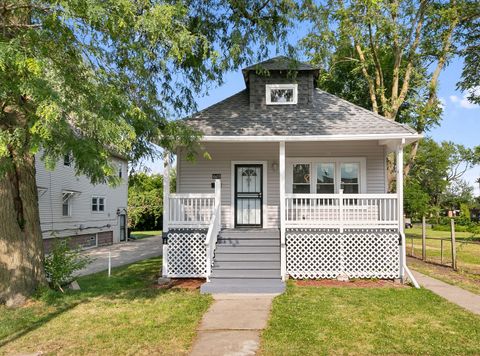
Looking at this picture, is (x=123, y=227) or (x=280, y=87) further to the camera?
(x=123, y=227)

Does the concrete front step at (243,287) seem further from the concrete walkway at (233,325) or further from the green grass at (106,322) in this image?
the green grass at (106,322)

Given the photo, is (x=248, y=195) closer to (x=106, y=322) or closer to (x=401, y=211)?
(x=401, y=211)

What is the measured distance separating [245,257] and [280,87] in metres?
5.40

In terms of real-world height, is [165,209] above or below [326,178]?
below

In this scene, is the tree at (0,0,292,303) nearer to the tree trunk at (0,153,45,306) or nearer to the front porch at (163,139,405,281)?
the tree trunk at (0,153,45,306)

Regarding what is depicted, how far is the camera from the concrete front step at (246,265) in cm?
956

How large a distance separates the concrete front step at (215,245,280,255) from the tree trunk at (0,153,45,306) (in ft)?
13.6

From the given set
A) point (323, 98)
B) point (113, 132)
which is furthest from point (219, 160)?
point (113, 132)

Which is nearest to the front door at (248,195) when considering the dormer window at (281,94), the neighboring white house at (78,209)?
the dormer window at (281,94)

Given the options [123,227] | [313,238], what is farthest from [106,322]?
[123,227]

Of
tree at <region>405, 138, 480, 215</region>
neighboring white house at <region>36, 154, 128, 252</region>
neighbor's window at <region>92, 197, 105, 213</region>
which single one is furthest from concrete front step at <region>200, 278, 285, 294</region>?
tree at <region>405, 138, 480, 215</region>

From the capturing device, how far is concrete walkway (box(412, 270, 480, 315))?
750 cm

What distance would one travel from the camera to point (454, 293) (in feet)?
28.1

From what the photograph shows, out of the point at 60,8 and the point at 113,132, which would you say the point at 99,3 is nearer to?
the point at 60,8
